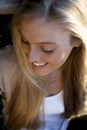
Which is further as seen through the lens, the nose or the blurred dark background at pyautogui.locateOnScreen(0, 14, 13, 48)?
the blurred dark background at pyautogui.locateOnScreen(0, 14, 13, 48)

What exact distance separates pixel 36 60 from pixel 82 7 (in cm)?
33

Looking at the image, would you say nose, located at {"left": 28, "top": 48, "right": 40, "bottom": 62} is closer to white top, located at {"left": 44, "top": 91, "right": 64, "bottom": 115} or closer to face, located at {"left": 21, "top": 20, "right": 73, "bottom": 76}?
face, located at {"left": 21, "top": 20, "right": 73, "bottom": 76}

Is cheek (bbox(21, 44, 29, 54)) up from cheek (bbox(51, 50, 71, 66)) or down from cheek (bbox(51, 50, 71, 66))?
up

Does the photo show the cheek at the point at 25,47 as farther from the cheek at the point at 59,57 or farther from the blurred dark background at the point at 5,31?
the blurred dark background at the point at 5,31

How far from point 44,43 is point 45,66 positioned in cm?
13

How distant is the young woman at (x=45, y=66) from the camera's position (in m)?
2.06

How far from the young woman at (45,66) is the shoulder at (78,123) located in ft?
0.05

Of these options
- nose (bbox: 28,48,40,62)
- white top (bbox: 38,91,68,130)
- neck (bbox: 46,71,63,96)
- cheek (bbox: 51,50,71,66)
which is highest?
nose (bbox: 28,48,40,62)

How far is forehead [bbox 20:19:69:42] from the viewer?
2.05 meters

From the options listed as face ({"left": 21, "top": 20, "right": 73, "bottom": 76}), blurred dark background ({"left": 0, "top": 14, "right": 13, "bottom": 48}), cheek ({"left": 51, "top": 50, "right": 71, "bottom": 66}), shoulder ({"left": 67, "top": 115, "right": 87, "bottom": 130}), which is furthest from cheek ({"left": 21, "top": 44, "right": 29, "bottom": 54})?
shoulder ({"left": 67, "top": 115, "right": 87, "bottom": 130})

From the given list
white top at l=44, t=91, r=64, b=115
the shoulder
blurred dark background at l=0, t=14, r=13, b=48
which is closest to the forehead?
blurred dark background at l=0, t=14, r=13, b=48

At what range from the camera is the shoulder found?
97.9 inches

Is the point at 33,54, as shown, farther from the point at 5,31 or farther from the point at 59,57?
the point at 5,31

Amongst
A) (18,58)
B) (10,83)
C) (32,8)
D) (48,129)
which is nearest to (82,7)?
(32,8)
